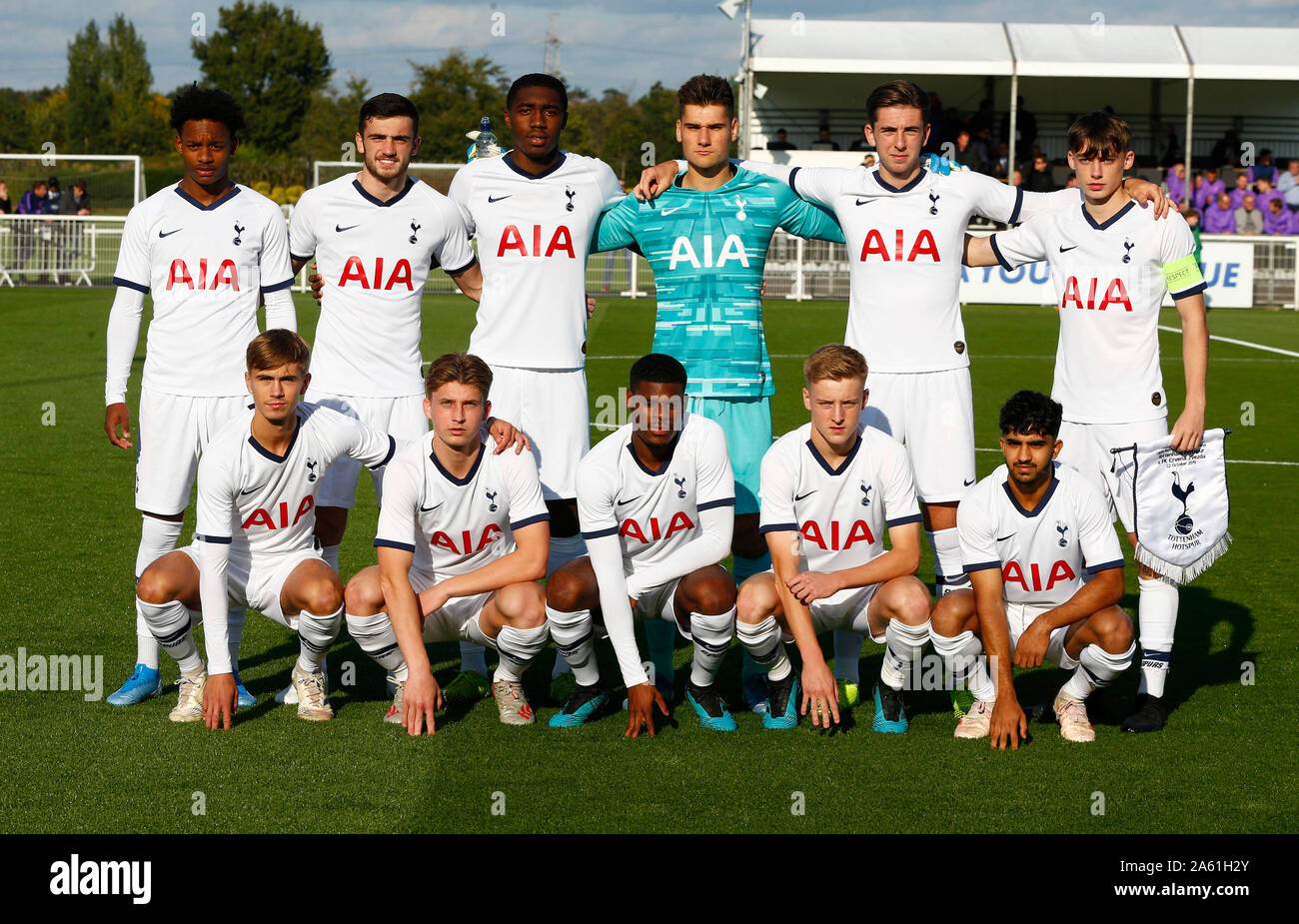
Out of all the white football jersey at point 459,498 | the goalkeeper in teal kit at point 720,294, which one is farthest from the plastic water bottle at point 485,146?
the white football jersey at point 459,498

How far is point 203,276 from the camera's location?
5215mm

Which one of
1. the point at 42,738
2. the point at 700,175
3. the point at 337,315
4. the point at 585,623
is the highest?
the point at 700,175

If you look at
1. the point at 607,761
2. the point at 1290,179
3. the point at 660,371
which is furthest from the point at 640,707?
the point at 1290,179

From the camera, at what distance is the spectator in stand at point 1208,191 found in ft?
84.3

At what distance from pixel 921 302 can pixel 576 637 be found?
6.01ft

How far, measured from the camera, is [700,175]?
17.4 feet

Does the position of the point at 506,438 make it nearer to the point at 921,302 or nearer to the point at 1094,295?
the point at 921,302

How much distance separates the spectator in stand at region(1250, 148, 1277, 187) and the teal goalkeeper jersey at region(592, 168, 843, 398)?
27640 millimetres

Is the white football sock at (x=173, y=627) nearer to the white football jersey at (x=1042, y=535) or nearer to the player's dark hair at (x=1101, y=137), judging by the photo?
the white football jersey at (x=1042, y=535)

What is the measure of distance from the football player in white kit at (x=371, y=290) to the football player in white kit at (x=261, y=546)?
33cm

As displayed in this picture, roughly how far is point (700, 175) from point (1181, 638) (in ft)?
9.22

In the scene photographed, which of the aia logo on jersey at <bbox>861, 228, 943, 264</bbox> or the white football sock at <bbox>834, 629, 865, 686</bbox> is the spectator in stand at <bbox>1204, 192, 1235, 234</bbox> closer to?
the aia logo on jersey at <bbox>861, 228, 943, 264</bbox>

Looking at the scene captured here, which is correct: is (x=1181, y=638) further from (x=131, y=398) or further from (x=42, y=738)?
(x=131, y=398)

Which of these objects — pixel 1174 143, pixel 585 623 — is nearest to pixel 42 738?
pixel 585 623
